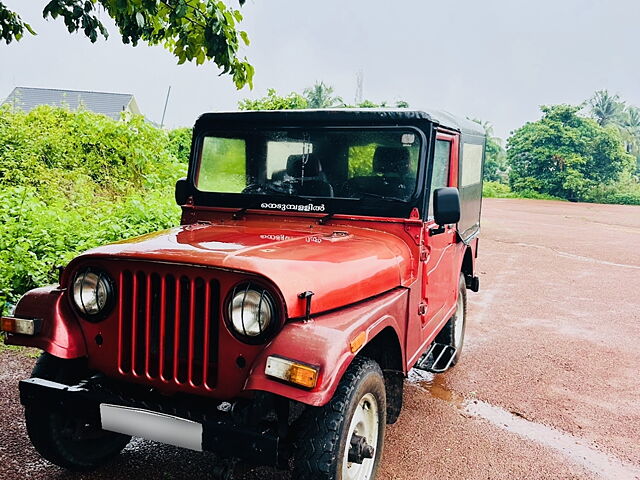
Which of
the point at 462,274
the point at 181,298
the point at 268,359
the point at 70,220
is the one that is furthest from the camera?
the point at 70,220

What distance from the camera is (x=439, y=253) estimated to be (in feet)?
14.6

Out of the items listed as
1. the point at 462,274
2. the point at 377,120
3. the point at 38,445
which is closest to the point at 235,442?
the point at 38,445

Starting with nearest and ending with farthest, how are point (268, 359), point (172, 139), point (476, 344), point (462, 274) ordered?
point (268, 359), point (462, 274), point (476, 344), point (172, 139)

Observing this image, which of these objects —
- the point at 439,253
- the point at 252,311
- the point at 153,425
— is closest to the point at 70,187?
the point at 439,253

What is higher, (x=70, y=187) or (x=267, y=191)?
(x=267, y=191)

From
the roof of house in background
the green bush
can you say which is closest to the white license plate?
the green bush

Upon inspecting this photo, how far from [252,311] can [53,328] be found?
106 cm

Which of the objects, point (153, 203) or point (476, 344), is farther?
point (153, 203)

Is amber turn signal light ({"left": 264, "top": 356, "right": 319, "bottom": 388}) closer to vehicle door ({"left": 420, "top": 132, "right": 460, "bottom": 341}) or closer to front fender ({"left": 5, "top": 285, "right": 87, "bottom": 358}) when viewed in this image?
front fender ({"left": 5, "top": 285, "right": 87, "bottom": 358})

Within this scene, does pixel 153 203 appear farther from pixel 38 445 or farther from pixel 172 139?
pixel 172 139

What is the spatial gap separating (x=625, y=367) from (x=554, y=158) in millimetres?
34317

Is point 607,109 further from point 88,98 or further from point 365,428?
point 365,428

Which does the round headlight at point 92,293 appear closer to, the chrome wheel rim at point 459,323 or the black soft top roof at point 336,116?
the black soft top roof at point 336,116

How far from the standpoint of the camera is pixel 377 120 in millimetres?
3965
